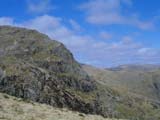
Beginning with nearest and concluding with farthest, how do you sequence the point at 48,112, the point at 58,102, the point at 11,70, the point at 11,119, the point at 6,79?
the point at 11,119, the point at 48,112, the point at 6,79, the point at 11,70, the point at 58,102

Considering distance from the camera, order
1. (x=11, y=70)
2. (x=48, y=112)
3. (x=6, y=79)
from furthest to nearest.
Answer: (x=11, y=70)
(x=6, y=79)
(x=48, y=112)

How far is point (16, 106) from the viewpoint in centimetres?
5056

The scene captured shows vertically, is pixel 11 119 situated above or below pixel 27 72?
below

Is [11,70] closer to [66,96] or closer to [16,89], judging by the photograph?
[16,89]

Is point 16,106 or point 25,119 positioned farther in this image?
point 16,106

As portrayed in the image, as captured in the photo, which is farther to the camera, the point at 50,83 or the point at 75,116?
the point at 50,83

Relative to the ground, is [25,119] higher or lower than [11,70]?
lower

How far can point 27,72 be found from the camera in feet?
548

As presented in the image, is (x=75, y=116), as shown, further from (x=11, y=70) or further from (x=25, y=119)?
(x=11, y=70)

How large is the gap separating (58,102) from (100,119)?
132 m

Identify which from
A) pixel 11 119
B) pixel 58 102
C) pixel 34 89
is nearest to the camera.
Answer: pixel 11 119

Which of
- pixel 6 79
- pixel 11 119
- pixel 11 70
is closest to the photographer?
pixel 11 119

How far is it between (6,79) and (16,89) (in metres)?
7.55

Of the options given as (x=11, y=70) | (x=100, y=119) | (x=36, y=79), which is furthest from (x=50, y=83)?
(x=100, y=119)
